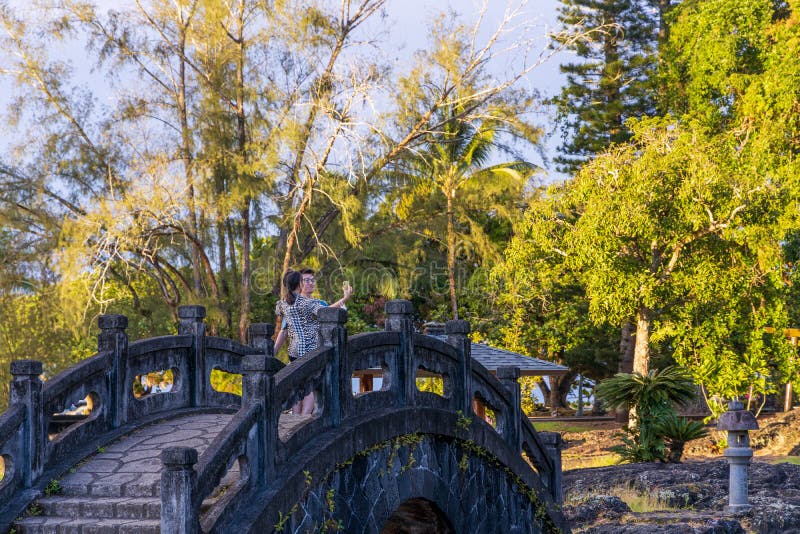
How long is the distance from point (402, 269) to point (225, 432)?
22.9 metres

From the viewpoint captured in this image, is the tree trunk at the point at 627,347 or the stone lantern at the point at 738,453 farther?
the tree trunk at the point at 627,347

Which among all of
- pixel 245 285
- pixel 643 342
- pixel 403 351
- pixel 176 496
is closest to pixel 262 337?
pixel 403 351

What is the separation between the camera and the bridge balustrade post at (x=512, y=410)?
1191 cm

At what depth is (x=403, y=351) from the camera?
945 cm

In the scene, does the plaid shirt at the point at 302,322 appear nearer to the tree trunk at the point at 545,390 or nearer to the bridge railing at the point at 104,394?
the bridge railing at the point at 104,394

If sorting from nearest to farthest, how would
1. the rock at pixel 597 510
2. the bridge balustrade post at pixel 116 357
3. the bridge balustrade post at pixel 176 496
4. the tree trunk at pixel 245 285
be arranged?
the bridge balustrade post at pixel 176 496, the bridge balustrade post at pixel 116 357, the rock at pixel 597 510, the tree trunk at pixel 245 285

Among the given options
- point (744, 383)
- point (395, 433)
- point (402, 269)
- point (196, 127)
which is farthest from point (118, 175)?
point (395, 433)

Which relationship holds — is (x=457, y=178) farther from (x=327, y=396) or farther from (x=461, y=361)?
(x=327, y=396)

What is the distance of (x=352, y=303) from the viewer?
110 feet

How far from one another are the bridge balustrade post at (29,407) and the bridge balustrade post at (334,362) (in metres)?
2.18

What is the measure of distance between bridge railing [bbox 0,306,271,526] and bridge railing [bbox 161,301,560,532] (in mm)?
703

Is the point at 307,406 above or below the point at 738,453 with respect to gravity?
above

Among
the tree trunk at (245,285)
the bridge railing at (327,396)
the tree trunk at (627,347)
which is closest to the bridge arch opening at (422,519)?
the bridge railing at (327,396)

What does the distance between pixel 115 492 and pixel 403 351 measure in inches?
117
